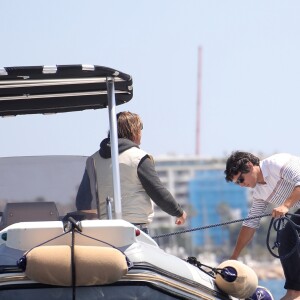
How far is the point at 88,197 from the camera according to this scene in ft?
32.2

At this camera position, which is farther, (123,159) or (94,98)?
(94,98)

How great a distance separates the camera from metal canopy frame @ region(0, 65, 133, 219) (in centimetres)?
952

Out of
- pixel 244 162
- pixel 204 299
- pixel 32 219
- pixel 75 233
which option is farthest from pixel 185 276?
pixel 244 162

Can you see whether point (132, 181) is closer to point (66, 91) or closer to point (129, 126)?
point (129, 126)

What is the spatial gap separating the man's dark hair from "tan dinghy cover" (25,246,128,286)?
111 inches

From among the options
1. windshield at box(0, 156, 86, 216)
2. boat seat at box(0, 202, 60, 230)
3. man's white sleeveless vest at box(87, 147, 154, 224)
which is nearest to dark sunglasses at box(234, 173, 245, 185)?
man's white sleeveless vest at box(87, 147, 154, 224)

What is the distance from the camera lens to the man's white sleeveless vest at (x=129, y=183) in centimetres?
1012

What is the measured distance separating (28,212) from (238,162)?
1.83 meters

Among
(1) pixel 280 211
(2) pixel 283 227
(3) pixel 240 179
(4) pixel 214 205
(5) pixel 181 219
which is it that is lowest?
(4) pixel 214 205

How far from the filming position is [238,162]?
1066cm

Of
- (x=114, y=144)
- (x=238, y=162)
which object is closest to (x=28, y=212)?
(x=114, y=144)

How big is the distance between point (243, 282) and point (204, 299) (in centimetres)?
39

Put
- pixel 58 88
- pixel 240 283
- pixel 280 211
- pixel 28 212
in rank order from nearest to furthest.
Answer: pixel 240 283, pixel 28 212, pixel 280 211, pixel 58 88

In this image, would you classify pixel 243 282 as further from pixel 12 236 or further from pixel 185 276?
pixel 12 236
